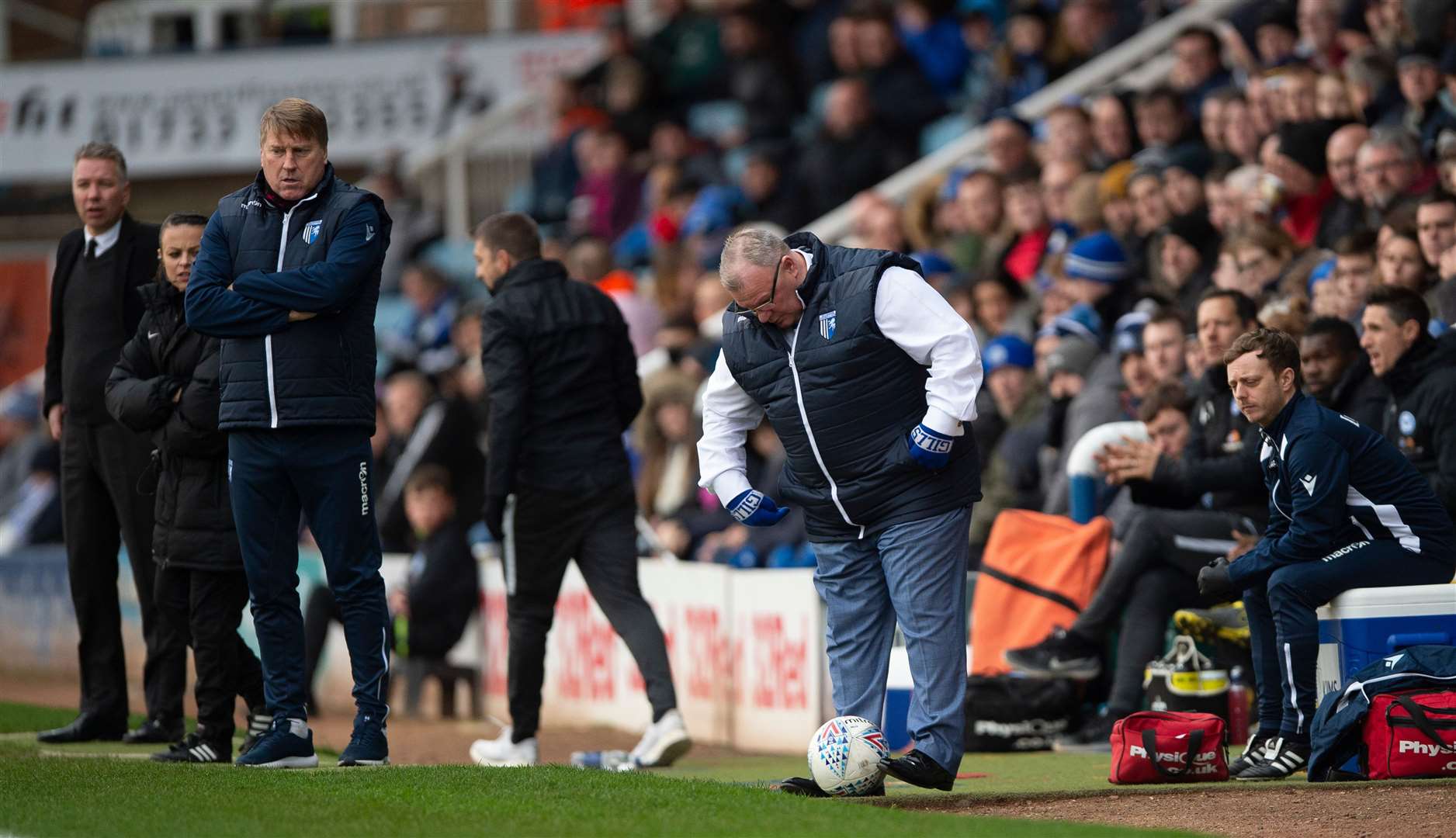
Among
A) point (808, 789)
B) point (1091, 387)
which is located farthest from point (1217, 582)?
point (1091, 387)

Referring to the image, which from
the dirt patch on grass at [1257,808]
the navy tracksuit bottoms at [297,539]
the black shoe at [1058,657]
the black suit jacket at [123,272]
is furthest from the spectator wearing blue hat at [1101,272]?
the navy tracksuit bottoms at [297,539]

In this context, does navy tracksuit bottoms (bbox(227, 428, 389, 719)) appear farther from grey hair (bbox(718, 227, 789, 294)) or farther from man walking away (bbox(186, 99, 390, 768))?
grey hair (bbox(718, 227, 789, 294))

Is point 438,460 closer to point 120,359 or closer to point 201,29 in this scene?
point 120,359

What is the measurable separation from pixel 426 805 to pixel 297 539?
1.43 m

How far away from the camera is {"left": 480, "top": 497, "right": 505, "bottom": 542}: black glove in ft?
30.1

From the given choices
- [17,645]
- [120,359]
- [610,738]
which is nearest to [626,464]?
[120,359]

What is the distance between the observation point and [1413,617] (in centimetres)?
807

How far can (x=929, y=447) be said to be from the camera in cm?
714

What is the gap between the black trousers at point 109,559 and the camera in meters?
8.93

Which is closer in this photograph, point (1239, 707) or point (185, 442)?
point (185, 442)

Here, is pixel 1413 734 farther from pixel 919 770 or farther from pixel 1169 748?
pixel 919 770

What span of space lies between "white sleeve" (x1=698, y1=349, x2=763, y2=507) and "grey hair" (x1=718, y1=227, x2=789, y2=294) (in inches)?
19.0

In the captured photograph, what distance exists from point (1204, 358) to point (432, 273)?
33.8ft

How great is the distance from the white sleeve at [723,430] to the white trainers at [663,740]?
1.90 metres
